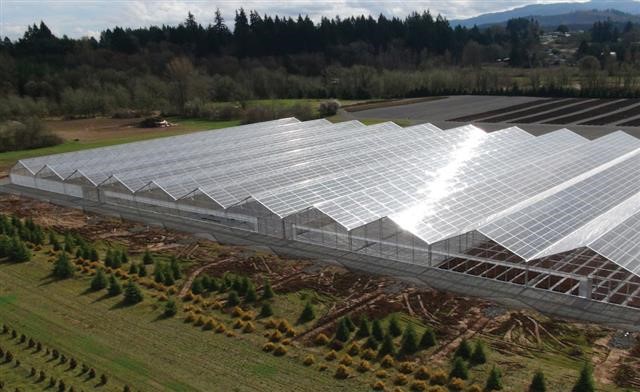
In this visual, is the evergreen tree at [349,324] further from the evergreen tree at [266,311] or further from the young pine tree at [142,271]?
the young pine tree at [142,271]

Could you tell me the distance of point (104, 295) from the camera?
27.4 metres

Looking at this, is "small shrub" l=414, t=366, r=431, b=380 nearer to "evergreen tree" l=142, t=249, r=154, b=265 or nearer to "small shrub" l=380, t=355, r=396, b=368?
"small shrub" l=380, t=355, r=396, b=368

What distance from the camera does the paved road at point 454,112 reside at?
2886 inches

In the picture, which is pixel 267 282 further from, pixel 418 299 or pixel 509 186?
pixel 509 186

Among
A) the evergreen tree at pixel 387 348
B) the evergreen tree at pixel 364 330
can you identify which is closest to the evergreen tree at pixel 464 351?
the evergreen tree at pixel 387 348

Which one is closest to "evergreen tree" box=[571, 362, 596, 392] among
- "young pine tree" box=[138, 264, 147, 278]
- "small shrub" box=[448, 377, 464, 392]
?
"small shrub" box=[448, 377, 464, 392]

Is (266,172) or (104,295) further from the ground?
(266,172)

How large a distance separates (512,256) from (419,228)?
5.10 m

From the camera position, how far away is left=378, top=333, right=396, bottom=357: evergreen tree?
68.2ft

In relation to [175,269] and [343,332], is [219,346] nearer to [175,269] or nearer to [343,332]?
[343,332]

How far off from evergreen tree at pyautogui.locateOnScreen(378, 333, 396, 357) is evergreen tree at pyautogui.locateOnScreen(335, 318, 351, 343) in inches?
63.5

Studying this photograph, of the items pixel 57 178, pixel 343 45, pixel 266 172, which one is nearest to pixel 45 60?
pixel 343 45

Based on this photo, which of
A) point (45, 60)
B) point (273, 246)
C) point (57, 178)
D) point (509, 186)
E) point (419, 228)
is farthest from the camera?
point (45, 60)

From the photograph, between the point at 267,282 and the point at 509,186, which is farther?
the point at 509,186
